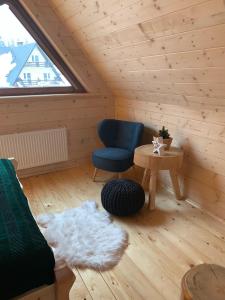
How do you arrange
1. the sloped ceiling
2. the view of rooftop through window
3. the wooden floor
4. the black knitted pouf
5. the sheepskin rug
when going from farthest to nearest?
the view of rooftop through window → the sloped ceiling → the black knitted pouf → the sheepskin rug → the wooden floor

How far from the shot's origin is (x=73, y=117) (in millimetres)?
3521

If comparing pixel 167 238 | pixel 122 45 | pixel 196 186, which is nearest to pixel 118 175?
pixel 196 186

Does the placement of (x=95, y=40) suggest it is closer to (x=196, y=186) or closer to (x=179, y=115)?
(x=179, y=115)

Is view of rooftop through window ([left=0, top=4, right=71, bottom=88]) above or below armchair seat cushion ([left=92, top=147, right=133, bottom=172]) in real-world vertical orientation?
above

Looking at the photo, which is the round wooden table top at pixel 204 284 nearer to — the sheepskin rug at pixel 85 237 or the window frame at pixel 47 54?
the sheepskin rug at pixel 85 237

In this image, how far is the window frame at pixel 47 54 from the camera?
283 cm

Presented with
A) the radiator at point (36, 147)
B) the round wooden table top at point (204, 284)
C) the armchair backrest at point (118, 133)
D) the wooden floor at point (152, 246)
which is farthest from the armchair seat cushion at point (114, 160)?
the round wooden table top at point (204, 284)

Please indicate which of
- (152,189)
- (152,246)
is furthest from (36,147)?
(152,246)

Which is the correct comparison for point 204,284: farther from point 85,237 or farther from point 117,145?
point 117,145

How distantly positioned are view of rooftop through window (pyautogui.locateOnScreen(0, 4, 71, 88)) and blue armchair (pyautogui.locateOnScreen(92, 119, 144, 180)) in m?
0.90

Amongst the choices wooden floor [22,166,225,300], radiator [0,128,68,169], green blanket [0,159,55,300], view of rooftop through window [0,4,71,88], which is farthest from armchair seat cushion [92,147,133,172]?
green blanket [0,159,55,300]

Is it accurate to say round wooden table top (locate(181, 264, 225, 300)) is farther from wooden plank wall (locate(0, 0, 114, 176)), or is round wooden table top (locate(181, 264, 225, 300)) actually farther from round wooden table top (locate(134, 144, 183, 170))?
wooden plank wall (locate(0, 0, 114, 176))

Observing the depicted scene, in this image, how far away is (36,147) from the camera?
3252 millimetres

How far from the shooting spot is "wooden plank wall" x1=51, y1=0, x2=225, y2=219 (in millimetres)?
1646
